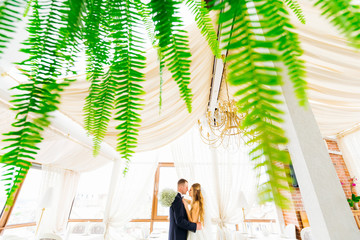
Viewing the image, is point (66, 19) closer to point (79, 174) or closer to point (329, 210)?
point (329, 210)

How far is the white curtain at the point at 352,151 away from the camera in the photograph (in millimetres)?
4609

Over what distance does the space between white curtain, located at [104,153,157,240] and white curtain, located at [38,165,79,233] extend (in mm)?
1542

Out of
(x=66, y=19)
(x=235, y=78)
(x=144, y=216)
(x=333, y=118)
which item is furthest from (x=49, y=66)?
(x=144, y=216)

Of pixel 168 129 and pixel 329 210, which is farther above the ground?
pixel 168 129

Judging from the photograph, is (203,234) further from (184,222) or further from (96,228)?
(96,228)

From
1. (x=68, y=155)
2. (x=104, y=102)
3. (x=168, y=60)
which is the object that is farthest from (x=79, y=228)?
(x=168, y=60)

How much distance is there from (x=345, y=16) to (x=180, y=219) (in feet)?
10.8

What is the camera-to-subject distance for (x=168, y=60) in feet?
0.93

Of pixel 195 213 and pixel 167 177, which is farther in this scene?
pixel 167 177

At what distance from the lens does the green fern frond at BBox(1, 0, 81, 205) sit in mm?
219

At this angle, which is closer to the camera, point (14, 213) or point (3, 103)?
point (3, 103)

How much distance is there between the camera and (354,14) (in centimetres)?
22

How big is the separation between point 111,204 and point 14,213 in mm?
2075

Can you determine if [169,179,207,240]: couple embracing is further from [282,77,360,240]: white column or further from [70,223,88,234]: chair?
[70,223,88,234]: chair
